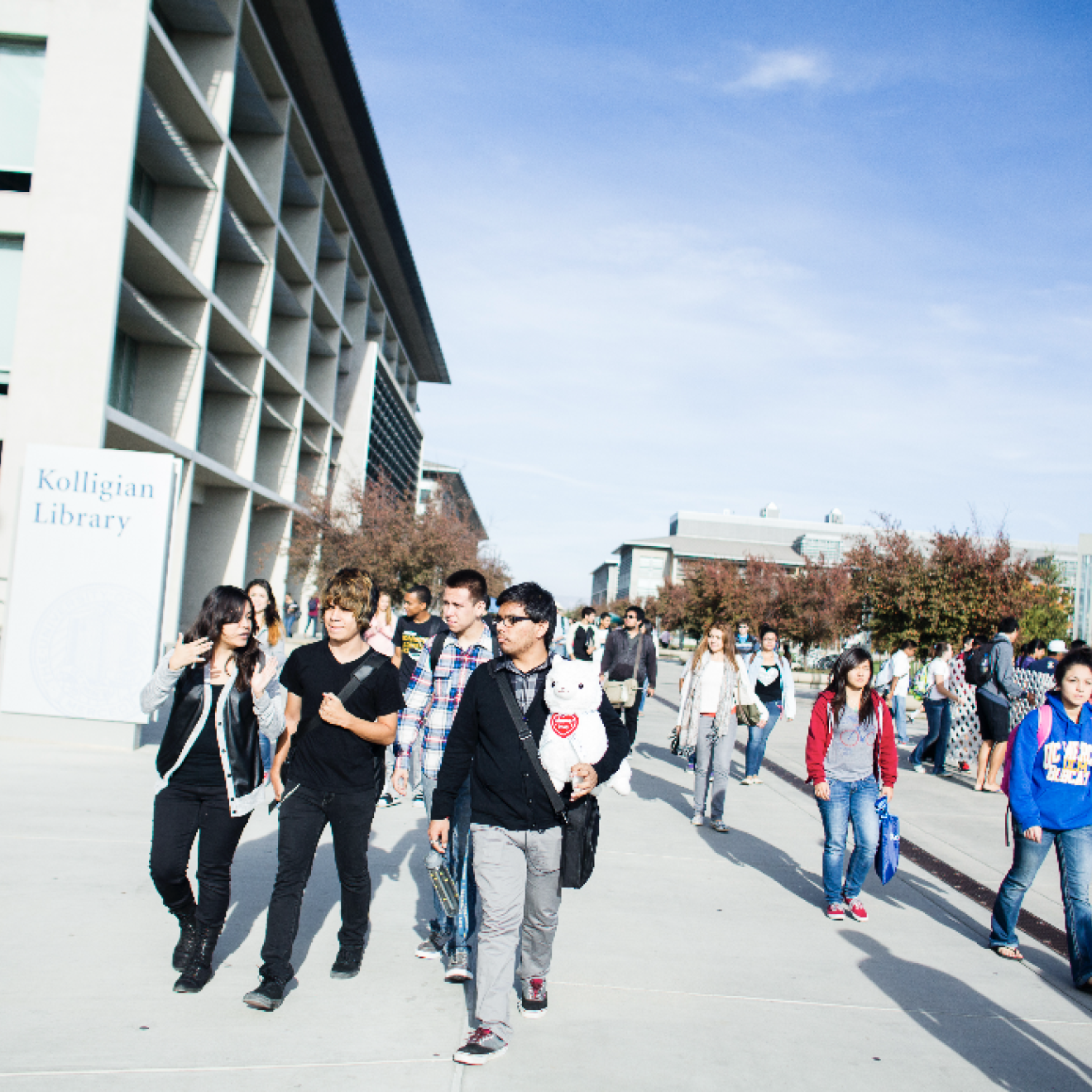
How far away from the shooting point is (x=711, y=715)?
26.3 ft

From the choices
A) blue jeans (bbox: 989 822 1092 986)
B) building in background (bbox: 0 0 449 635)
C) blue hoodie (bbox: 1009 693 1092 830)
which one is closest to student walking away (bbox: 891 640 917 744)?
blue jeans (bbox: 989 822 1092 986)

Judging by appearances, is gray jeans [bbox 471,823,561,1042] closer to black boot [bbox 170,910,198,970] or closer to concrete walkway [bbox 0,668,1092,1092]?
concrete walkway [bbox 0,668,1092,1092]

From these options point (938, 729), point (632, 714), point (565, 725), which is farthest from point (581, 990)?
point (938, 729)

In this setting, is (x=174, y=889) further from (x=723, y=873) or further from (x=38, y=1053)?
(x=723, y=873)

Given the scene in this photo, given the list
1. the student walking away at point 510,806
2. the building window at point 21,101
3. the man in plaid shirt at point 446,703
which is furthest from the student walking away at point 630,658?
the building window at point 21,101

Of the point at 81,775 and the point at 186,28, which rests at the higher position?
the point at 186,28

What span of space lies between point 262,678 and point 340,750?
0.48 metres

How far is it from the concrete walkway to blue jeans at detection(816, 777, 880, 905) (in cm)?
24

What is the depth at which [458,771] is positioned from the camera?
3.90 m

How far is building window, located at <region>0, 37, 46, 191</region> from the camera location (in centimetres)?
1783

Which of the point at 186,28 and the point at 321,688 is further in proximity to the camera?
the point at 186,28

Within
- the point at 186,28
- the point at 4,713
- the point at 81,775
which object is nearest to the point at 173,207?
the point at 186,28

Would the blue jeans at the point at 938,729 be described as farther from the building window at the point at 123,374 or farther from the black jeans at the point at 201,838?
the building window at the point at 123,374

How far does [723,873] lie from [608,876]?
0.85 meters
